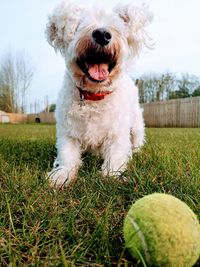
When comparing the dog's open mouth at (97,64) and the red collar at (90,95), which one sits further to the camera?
the red collar at (90,95)

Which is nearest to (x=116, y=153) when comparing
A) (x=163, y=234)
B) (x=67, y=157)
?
(x=67, y=157)

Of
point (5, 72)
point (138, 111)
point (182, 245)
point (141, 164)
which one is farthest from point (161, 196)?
point (5, 72)

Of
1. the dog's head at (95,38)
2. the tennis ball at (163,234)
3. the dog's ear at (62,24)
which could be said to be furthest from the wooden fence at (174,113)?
the tennis ball at (163,234)

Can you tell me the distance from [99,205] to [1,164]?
5.34 feet

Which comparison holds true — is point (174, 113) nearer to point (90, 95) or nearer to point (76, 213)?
point (90, 95)

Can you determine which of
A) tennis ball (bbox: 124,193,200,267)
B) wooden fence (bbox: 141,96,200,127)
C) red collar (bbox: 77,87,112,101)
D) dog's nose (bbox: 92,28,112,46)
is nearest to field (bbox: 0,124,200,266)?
tennis ball (bbox: 124,193,200,267)

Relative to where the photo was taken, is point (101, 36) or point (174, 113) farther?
point (174, 113)

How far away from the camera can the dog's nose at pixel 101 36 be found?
3.31m

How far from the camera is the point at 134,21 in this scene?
12.8 feet

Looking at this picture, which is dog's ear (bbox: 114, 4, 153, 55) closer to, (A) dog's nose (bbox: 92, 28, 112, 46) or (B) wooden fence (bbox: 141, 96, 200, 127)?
(A) dog's nose (bbox: 92, 28, 112, 46)

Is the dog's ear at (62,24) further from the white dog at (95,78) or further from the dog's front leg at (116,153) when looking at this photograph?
the dog's front leg at (116,153)

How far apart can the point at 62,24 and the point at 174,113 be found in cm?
2575

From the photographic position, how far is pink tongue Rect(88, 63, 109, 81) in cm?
354

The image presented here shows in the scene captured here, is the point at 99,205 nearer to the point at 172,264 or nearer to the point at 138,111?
the point at 172,264
